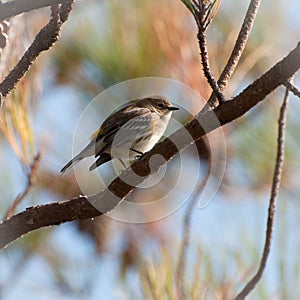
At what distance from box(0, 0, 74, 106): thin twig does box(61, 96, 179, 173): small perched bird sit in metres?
0.74

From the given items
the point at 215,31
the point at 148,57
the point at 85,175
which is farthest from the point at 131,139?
the point at 215,31

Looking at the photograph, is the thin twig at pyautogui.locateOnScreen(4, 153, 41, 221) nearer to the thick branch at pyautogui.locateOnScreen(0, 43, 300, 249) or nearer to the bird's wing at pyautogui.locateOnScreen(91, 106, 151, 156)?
the thick branch at pyautogui.locateOnScreen(0, 43, 300, 249)

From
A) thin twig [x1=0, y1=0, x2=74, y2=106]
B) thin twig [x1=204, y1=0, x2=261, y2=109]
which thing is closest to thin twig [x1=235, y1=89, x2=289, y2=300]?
thin twig [x1=204, y1=0, x2=261, y2=109]

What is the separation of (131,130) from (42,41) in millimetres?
962

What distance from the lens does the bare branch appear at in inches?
31.5

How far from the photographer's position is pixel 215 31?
5.31ft

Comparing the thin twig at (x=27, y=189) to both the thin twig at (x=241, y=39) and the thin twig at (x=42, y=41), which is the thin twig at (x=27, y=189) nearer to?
the thin twig at (x=42, y=41)

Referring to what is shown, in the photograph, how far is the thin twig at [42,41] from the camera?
0.98 metres

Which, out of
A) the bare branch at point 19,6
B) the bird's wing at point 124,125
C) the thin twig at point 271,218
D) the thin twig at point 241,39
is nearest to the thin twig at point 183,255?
the thin twig at point 271,218

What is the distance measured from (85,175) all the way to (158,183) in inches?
7.7

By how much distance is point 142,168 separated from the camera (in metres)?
1.05

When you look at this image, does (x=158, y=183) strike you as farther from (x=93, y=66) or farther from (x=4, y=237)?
(x=4, y=237)

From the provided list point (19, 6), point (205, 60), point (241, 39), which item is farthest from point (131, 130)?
point (19, 6)

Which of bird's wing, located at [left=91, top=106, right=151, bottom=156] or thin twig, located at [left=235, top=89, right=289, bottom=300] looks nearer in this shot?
thin twig, located at [left=235, top=89, right=289, bottom=300]
